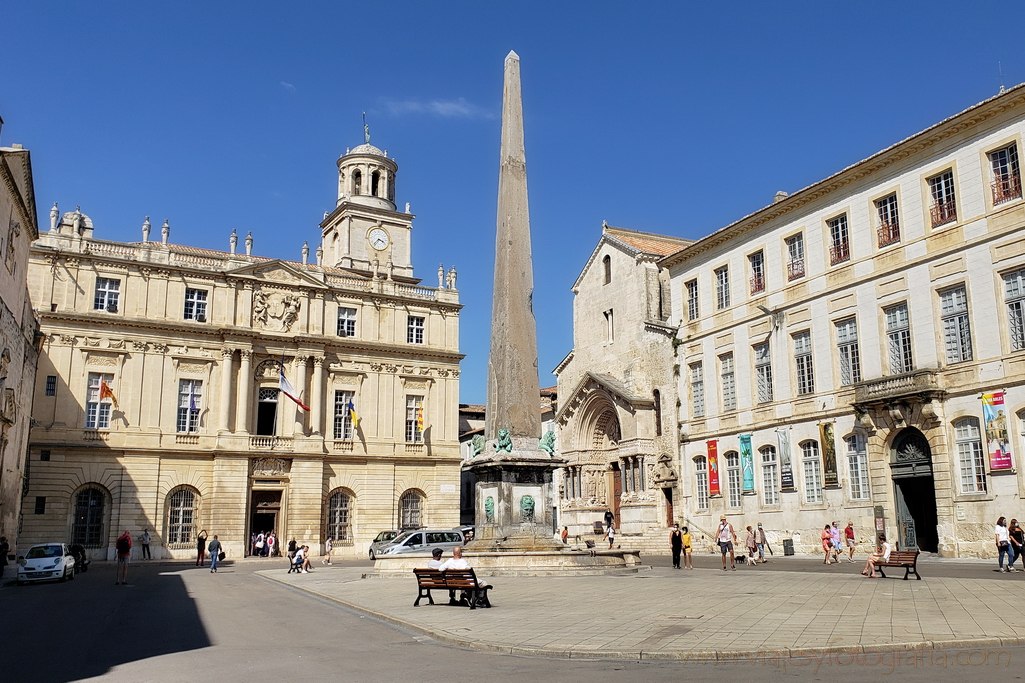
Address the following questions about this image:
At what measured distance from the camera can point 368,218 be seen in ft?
188

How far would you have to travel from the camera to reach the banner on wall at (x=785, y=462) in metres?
31.1

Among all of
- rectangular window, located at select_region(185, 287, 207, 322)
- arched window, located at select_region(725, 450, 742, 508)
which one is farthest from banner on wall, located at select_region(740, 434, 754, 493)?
rectangular window, located at select_region(185, 287, 207, 322)

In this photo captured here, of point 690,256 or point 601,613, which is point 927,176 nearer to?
point 690,256

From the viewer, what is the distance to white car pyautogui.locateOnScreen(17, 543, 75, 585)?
25.6 metres

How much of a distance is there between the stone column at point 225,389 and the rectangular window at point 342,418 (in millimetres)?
5319

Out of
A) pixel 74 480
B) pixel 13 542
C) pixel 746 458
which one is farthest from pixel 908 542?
pixel 74 480

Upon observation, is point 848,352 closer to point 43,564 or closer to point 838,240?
point 838,240

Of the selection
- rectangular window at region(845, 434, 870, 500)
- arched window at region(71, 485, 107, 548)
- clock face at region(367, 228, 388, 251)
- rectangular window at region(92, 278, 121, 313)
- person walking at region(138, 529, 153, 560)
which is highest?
clock face at region(367, 228, 388, 251)

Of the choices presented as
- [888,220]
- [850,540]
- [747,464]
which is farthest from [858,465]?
[888,220]

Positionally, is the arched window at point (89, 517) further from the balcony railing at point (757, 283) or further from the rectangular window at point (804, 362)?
the rectangular window at point (804, 362)

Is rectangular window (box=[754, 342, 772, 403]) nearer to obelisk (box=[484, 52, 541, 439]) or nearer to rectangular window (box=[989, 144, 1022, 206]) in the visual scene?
rectangular window (box=[989, 144, 1022, 206])

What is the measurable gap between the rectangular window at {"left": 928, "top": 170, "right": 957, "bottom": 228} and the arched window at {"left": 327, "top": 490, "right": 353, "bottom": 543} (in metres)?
30.1

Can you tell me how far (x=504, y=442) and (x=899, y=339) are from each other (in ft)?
49.2

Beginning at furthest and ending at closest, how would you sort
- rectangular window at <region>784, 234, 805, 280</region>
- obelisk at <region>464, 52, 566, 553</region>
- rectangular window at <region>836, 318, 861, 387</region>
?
rectangular window at <region>784, 234, 805, 280</region> → rectangular window at <region>836, 318, 861, 387</region> → obelisk at <region>464, 52, 566, 553</region>
